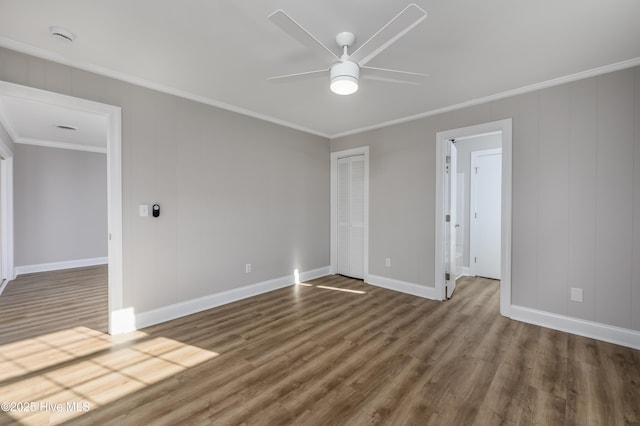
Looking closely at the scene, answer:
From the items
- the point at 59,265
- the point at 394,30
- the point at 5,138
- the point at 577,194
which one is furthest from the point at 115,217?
the point at 577,194

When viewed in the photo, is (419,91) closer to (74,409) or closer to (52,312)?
(74,409)

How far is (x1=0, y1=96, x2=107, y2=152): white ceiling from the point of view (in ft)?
12.1

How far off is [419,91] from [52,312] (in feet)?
16.8

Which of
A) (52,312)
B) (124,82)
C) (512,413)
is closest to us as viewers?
(512,413)

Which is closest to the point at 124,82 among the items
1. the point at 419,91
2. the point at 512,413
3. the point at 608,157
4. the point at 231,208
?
the point at 231,208

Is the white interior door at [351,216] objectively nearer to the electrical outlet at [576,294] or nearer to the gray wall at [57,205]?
the electrical outlet at [576,294]

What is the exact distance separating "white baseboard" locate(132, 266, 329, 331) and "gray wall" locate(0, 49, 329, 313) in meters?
0.07

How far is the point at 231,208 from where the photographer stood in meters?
3.79

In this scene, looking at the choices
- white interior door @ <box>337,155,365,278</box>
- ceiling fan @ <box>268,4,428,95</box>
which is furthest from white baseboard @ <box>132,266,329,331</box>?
ceiling fan @ <box>268,4,428,95</box>

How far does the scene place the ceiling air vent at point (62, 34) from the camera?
210 centimetres

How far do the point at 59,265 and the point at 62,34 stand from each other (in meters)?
5.51

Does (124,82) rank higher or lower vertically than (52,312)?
higher

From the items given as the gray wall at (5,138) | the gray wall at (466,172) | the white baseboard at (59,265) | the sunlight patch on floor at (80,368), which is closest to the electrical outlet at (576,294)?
the gray wall at (466,172)

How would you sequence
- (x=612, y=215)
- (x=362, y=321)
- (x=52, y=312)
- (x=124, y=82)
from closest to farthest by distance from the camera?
1. (x=612, y=215)
2. (x=124, y=82)
3. (x=362, y=321)
4. (x=52, y=312)
